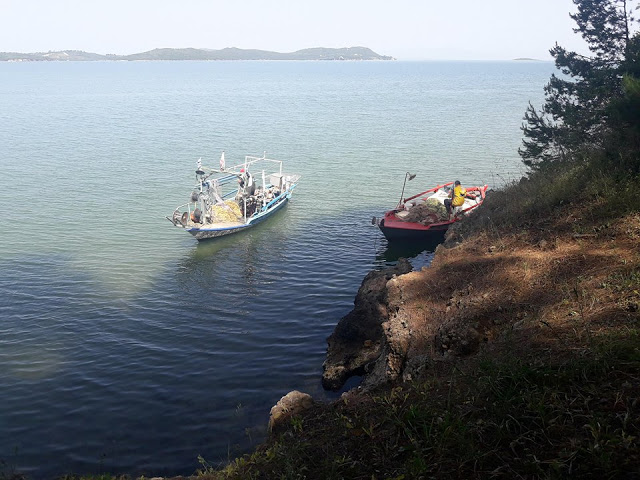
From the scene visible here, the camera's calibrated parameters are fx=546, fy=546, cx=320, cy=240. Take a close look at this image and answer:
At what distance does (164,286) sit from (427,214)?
12986 mm

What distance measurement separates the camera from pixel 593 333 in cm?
730

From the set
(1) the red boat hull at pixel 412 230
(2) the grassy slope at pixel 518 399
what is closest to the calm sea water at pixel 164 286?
(1) the red boat hull at pixel 412 230

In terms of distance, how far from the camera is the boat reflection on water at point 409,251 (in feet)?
84.6

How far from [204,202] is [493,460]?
26.8m

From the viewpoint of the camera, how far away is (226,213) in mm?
30938

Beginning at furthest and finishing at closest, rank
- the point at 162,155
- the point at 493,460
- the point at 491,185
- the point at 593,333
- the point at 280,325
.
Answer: the point at 162,155 → the point at 491,185 → the point at 280,325 → the point at 593,333 → the point at 493,460

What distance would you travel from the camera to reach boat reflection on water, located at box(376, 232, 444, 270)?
25.8 meters

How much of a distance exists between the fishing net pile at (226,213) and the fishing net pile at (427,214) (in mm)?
9967

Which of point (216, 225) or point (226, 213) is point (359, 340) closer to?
point (216, 225)

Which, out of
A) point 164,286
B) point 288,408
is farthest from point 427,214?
point 288,408

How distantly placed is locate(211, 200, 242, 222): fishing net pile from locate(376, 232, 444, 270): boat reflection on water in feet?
30.1

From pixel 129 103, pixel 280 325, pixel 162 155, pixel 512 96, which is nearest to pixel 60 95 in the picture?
pixel 129 103

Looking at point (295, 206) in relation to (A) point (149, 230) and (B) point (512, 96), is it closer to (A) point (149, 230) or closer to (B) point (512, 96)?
(A) point (149, 230)

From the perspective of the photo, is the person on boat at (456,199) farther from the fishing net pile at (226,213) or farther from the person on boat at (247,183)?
the person on boat at (247,183)
